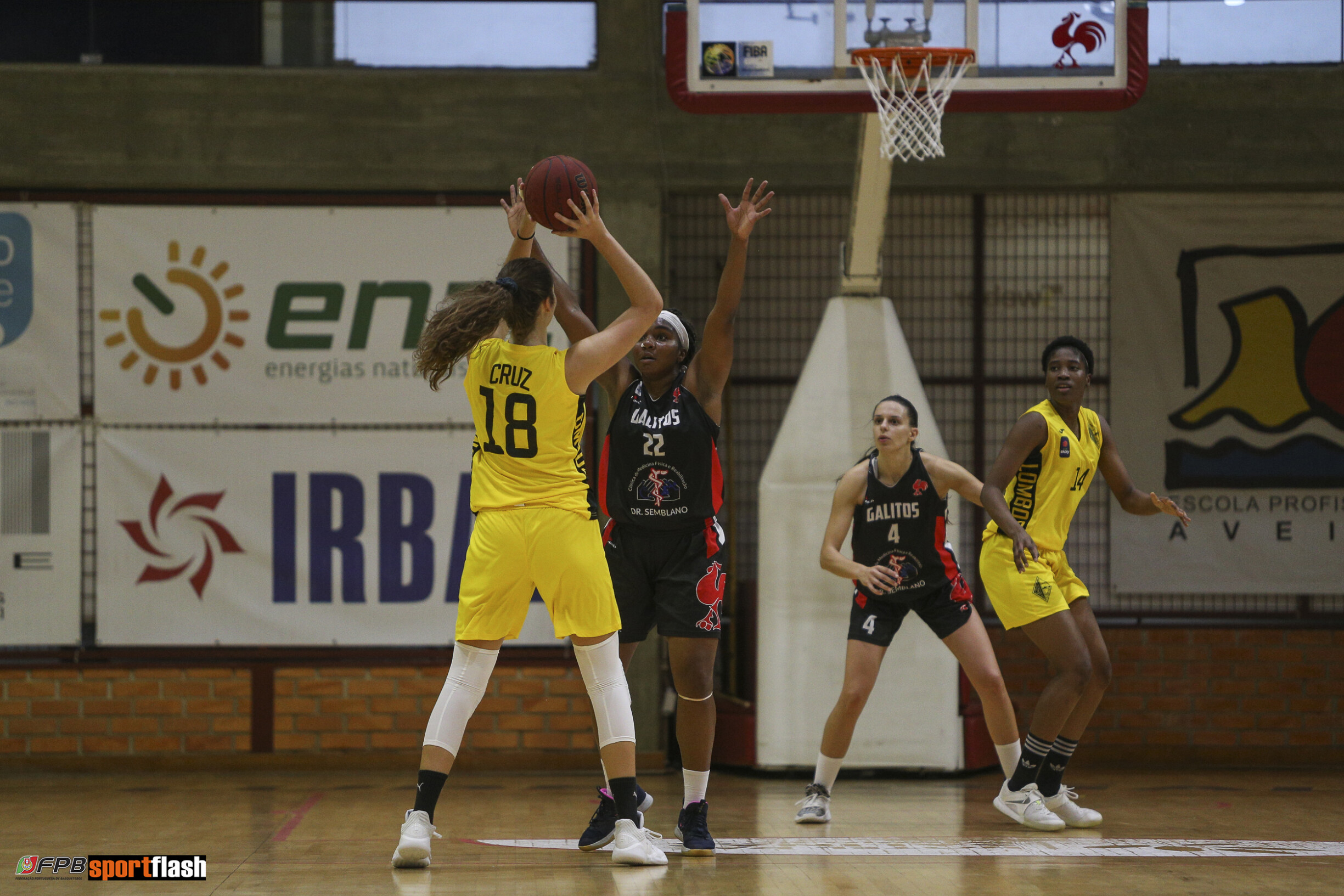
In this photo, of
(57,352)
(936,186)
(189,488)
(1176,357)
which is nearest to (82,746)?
(189,488)

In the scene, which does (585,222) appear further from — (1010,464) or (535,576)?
(1010,464)

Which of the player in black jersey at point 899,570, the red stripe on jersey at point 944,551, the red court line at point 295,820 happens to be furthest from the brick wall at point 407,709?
the red stripe on jersey at point 944,551

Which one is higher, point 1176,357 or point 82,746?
point 1176,357

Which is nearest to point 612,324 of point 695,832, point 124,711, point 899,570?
point 695,832

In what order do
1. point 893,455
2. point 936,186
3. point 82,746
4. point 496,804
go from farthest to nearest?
point 936,186
point 82,746
point 496,804
point 893,455

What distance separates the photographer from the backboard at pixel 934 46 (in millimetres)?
6238

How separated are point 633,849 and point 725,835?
1049 mm

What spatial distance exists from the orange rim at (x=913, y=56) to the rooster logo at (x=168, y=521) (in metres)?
4.40

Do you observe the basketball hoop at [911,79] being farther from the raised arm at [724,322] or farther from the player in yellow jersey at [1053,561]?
the raised arm at [724,322]

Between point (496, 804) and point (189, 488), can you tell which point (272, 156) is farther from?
point (496, 804)

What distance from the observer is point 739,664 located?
7895 millimetres

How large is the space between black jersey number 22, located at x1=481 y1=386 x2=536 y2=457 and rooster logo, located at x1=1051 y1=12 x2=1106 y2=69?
339 cm

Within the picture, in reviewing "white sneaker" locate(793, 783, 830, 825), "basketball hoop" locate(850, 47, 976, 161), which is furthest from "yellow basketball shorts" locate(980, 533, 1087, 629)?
"basketball hoop" locate(850, 47, 976, 161)

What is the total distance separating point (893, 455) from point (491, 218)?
3182mm
